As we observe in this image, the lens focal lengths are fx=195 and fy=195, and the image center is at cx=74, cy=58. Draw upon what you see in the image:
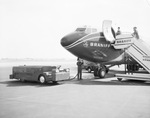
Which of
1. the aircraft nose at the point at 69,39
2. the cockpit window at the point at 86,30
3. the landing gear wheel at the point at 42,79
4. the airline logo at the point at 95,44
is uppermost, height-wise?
the cockpit window at the point at 86,30

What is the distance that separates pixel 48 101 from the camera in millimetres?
7887

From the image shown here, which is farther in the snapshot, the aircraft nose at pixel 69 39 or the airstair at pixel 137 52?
the aircraft nose at pixel 69 39

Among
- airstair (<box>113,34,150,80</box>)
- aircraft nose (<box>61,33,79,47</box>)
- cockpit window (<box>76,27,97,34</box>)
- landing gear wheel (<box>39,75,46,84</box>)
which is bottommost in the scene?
landing gear wheel (<box>39,75,46,84</box>)

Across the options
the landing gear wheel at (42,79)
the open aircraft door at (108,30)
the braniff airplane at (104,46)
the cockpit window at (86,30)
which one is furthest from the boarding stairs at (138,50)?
the landing gear wheel at (42,79)

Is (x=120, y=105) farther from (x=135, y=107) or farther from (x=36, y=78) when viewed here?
(x=36, y=78)

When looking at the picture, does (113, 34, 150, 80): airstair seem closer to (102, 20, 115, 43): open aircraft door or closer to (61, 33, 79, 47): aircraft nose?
(102, 20, 115, 43): open aircraft door

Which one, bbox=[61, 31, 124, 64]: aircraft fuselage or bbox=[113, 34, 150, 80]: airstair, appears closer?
bbox=[113, 34, 150, 80]: airstair

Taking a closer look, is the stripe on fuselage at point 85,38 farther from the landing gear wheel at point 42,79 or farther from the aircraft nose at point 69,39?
the landing gear wheel at point 42,79

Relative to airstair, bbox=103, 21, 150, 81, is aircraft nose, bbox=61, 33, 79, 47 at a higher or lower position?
higher

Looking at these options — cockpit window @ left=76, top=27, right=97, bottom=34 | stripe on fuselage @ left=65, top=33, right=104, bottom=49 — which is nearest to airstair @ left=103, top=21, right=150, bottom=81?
stripe on fuselage @ left=65, top=33, right=104, bottom=49

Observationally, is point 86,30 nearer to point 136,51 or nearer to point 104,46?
point 104,46

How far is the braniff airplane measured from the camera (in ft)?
46.7

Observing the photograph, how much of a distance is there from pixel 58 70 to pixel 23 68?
2595mm

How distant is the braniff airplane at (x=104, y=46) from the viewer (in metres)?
14.2
